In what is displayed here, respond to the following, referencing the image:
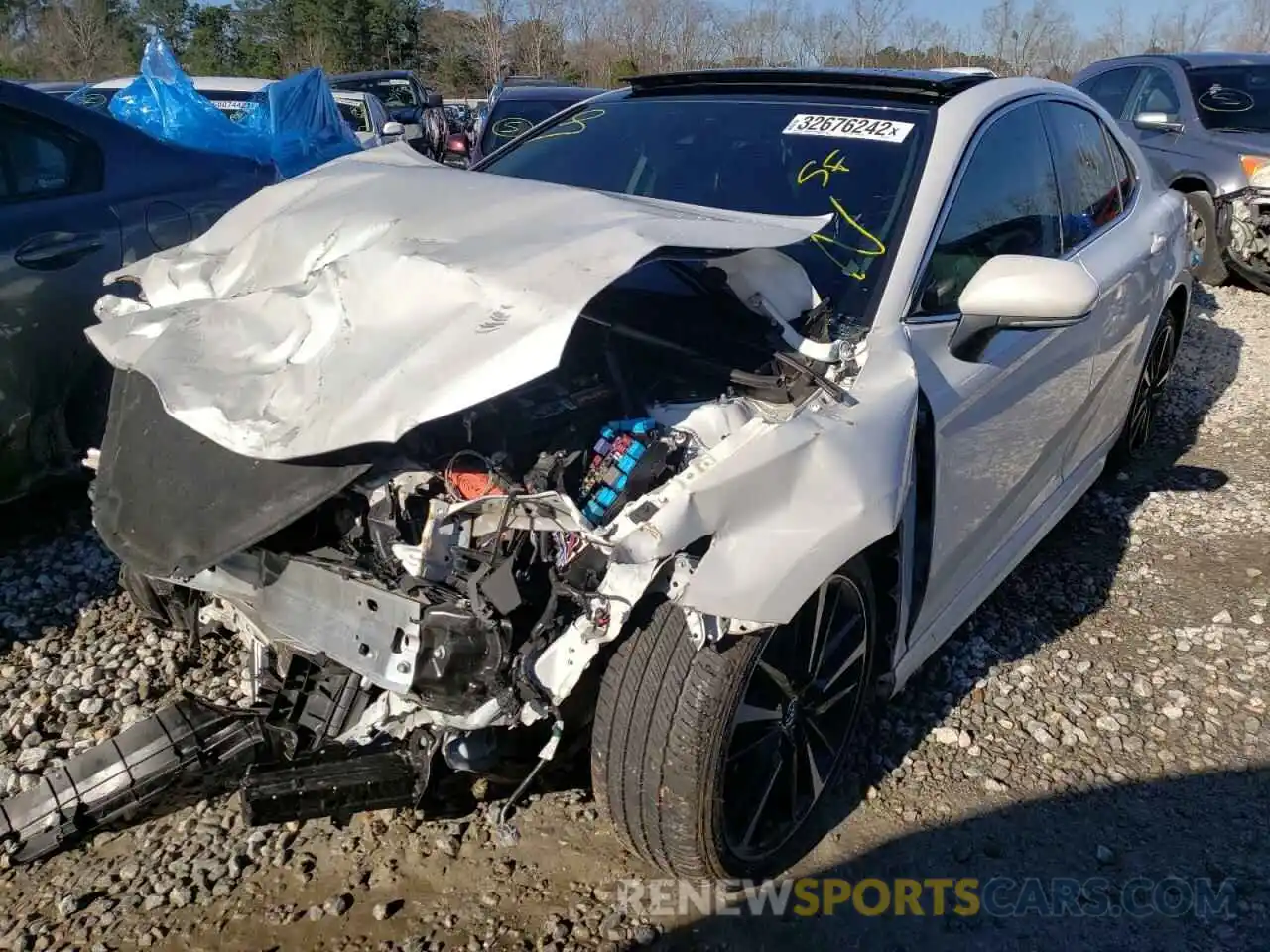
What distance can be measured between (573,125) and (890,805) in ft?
7.86

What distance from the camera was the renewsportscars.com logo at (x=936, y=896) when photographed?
231 centimetres

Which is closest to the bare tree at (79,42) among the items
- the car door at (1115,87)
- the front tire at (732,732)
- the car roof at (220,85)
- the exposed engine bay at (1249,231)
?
the car roof at (220,85)

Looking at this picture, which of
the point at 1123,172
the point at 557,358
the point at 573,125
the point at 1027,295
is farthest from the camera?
the point at 1123,172

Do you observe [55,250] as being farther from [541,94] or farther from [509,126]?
[541,94]

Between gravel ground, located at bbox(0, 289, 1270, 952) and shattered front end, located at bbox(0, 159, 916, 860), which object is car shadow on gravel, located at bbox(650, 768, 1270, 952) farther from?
shattered front end, located at bbox(0, 159, 916, 860)

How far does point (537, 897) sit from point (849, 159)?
6.76 ft

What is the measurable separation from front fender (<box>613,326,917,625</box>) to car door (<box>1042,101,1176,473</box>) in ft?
5.36

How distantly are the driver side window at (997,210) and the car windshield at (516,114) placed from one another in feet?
20.8

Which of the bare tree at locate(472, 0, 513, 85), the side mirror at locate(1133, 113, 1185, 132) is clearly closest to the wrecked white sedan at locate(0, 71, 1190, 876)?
the side mirror at locate(1133, 113, 1185, 132)

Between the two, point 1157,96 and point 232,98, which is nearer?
point 232,98

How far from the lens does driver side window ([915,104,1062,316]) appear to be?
2619mm

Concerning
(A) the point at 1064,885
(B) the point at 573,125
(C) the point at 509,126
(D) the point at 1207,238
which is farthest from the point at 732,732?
(C) the point at 509,126

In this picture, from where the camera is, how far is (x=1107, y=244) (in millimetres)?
3537

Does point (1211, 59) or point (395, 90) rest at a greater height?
point (1211, 59)
